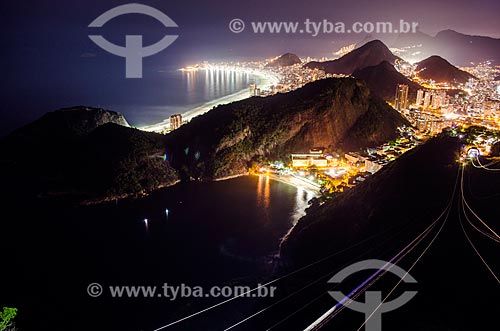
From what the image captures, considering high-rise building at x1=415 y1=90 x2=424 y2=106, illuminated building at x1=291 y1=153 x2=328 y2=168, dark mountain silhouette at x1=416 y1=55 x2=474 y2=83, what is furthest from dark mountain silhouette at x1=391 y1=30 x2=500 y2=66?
illuminated building at x1=291 y1=153 x2=328 y2=168

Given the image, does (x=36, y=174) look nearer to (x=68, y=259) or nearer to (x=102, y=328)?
(x=68, y=259)

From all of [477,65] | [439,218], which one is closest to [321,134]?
[439,218]

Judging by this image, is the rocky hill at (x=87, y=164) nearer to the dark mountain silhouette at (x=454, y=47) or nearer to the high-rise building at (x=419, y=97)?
the high-rise building at (x=419, y=97)

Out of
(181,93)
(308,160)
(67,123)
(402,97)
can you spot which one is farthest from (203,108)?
(308,160)

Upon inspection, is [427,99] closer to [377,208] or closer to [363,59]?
[363,59]

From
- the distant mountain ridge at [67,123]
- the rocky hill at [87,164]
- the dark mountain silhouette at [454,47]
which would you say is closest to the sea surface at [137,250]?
the rocky hill at [87,164]

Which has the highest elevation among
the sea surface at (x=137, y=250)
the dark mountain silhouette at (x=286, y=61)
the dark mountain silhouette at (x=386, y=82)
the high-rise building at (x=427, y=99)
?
the dark mountain silhouette at (x=286, y=61)

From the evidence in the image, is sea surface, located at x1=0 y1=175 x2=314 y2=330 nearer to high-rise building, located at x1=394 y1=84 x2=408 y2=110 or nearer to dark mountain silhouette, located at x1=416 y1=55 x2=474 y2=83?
high-rise building, located at x1=394 y1=84 x2=408 y2=110
